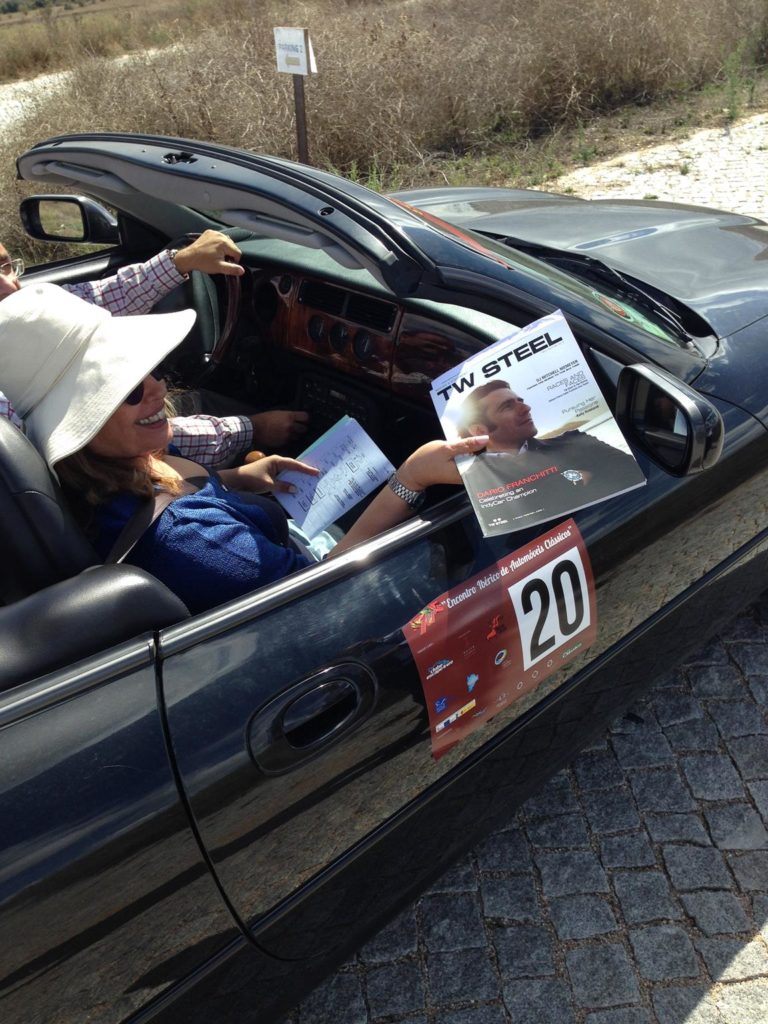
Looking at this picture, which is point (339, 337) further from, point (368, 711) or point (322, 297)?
point (368, 711)

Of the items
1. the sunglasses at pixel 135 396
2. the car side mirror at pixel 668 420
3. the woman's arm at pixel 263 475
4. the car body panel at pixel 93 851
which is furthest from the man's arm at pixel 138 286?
the car body panel at pixel 93 851

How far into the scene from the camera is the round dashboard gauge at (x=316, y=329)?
2824 mm

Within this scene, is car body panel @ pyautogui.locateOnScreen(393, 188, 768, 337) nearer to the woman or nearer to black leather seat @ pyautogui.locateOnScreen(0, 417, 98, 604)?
the woman

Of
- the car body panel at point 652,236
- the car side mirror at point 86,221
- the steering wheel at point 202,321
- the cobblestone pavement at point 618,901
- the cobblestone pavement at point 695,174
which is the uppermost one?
the car side mirror at point 86,221

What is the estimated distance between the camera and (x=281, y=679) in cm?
141

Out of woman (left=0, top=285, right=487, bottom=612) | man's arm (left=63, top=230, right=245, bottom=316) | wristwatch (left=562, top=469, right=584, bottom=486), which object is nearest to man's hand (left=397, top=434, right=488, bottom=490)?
woman (left=0, top=285, right=487, bottom=612)

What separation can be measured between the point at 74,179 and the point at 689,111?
938cm

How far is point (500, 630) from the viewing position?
166 centimetres

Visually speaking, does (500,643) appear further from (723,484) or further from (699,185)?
(699,185)

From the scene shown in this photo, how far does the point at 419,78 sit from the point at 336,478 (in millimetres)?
8046

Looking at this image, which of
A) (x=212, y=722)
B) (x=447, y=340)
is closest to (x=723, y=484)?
(x=447, y=340)

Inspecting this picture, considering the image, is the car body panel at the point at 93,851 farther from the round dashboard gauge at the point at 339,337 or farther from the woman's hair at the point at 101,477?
the round dashboard gauge at the point at 339,337

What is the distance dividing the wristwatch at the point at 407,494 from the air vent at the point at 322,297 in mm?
1099

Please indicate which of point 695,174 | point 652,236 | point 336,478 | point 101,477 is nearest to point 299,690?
point 101,477
